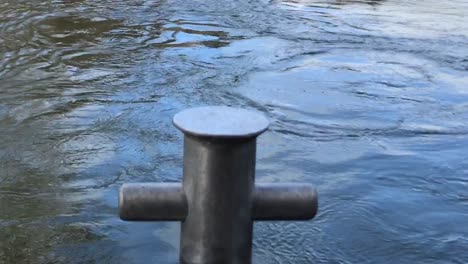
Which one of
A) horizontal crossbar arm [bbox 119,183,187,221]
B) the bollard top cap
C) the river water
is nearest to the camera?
the bollard top cap

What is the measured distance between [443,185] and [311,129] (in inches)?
51.3

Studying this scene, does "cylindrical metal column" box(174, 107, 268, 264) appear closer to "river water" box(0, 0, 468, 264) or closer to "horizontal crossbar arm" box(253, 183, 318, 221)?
"horizontal crossbar arm" box(253, 183, 318, 221)

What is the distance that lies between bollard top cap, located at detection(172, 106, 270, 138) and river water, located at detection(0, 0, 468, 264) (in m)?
1.43

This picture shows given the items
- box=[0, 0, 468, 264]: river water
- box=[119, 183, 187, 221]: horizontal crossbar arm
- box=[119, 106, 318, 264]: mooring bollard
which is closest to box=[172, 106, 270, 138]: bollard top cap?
box=[119, 106, 318, 264]: mooring bollard

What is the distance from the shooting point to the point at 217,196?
2.41m

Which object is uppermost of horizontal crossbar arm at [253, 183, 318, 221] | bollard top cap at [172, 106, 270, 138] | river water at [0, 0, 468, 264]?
bollard top cap at [172, 106, 270, 138]

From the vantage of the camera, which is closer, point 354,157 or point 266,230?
point 266,230

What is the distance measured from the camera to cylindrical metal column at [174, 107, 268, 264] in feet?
7.68

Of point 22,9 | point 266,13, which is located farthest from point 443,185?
point 22,9

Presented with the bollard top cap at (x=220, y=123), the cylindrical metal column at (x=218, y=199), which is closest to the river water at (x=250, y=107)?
the cylindrical metal column at (x=218, y=199)

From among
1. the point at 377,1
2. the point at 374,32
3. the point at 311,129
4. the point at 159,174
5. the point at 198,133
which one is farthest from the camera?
the point at 377,1

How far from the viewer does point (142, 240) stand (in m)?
3.91

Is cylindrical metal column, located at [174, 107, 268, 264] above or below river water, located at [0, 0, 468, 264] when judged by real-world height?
above

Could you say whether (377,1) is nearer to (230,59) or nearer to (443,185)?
(230,59)
